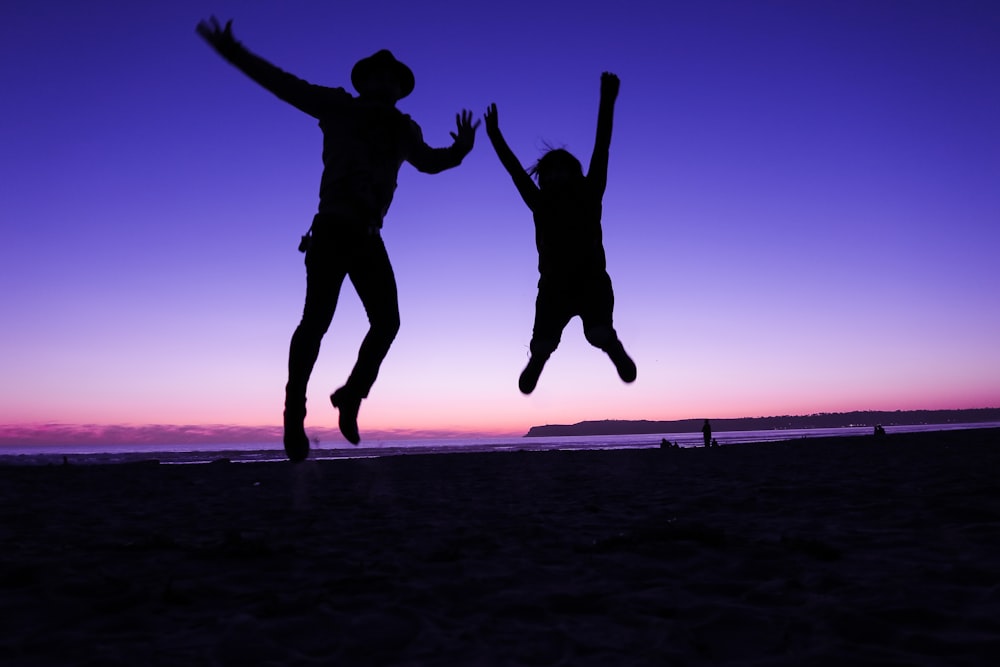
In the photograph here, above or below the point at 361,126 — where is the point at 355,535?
below

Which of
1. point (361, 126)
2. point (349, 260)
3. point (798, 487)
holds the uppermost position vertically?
point (361, 126)

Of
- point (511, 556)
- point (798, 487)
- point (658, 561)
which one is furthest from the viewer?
point (798, 487)

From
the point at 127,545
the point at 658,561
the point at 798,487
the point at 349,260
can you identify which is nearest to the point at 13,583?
the point at 127,545

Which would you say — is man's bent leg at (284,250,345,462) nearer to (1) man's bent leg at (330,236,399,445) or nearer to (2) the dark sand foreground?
(1) man's bent leg at (330,236,399,445)

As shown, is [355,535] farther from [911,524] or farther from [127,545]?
[911,524]

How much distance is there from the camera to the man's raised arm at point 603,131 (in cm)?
402

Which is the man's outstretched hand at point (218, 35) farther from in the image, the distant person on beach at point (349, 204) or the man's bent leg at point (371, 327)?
the man's bent leg at point (371, 327)

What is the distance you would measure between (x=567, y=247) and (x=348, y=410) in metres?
1.79

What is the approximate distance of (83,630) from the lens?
3033mm

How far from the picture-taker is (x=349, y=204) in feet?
11.7

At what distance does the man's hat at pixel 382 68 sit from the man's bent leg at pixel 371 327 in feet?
3.21

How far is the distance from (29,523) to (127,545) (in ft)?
8.67

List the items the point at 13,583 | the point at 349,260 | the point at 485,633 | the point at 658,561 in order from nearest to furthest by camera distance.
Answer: the point at 485,633
the point at 349,260
the point at 13,583
the point at 658,561

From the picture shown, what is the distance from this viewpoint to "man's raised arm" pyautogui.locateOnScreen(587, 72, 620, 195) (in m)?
4.02
